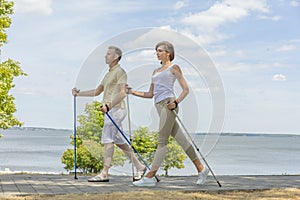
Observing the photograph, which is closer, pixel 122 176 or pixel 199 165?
pixel 199 165

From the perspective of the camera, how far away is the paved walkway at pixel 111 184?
578 centimetres

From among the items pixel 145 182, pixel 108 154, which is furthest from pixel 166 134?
pixel 108 154

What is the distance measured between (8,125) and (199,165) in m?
9.80

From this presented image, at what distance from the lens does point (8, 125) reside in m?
14.9

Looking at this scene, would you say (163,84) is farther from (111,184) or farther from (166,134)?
(111,184)

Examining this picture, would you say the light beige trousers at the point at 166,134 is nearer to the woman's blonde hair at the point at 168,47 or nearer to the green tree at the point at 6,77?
the woman's blonde hair at the point at 168,47

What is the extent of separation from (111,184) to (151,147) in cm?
90

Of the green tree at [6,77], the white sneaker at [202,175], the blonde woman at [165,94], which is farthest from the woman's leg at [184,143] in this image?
the green tree at [6,77]

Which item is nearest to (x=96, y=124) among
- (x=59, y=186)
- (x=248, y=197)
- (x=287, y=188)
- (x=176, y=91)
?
(x=59, y=186)

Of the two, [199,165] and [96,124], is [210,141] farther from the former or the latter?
[96,124]

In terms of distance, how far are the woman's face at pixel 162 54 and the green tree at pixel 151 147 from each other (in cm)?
91

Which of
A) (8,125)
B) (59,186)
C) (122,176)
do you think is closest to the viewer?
(59,186)

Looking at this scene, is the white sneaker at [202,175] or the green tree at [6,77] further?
the green tree at [6,77]

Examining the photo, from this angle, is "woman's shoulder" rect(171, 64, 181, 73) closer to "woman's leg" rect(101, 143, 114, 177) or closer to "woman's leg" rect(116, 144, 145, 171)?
"woman's leg" rect(116, 144, 145, 171)
